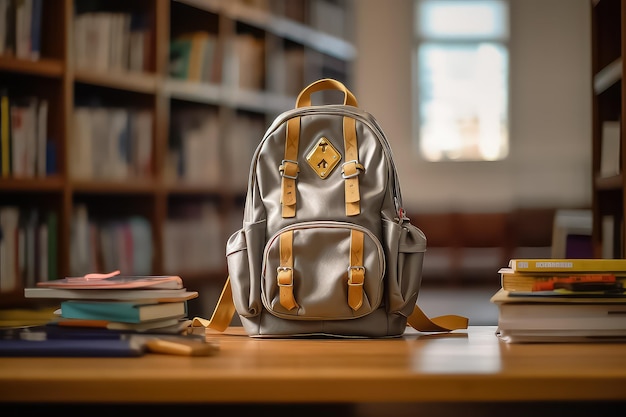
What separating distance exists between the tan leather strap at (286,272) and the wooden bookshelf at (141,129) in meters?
1.51

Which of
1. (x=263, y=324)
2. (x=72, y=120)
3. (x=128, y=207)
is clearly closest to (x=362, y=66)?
(x=128, y=207)

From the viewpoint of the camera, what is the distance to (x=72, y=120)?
8.95 ft

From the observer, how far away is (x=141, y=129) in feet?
10.5

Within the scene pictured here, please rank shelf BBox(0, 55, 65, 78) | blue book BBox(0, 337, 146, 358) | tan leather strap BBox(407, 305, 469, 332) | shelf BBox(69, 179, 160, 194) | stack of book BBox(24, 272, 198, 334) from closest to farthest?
blue book BBox(0, 337, 146, 358) → stack of book BBox(24, 272, 198, 334) → tan leather strap BBox(407, 305, 469, 332) → shelf BBox(0, 55, 65, 78) → shelf BBox(69, 179, 160, 194)

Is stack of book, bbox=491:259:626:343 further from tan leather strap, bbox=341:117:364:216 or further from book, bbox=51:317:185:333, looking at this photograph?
book, bbox=51:317:185:333

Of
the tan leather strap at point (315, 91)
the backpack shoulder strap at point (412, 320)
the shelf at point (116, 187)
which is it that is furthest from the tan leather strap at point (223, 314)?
the shelf at point (116, 187)

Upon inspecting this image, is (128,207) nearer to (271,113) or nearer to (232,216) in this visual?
(232,216)

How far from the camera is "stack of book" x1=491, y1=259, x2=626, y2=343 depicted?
1163 millimetres

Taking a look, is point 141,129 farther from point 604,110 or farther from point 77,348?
point 77,348

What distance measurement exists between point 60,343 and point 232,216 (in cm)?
299

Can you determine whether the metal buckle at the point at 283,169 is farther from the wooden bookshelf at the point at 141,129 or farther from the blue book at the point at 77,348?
the wooden bookshelf at the point at 141,129

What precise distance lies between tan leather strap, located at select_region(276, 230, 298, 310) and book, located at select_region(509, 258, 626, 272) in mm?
321

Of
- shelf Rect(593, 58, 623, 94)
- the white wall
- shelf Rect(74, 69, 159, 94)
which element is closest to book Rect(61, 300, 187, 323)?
shelf Rect(593, 58, 623, 94)

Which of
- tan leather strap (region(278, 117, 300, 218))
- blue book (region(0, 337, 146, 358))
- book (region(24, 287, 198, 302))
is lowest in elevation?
blue book (region(0, 337, 146, 358))
